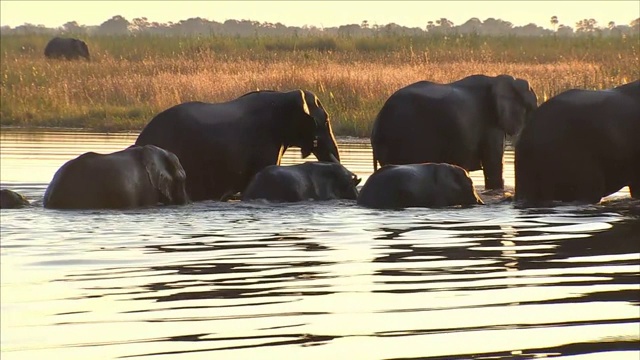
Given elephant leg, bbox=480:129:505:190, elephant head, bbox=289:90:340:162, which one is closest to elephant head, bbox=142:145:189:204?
elephant head, bbox=289:90:340:162

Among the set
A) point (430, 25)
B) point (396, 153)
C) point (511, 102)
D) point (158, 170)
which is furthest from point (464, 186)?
point (430, 25)

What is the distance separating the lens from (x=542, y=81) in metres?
24.6

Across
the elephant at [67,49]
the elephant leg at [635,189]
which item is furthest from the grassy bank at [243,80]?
the elephant leg at [635,189]

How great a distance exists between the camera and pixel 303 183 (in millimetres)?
12055

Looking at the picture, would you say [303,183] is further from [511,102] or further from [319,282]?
[319,282]

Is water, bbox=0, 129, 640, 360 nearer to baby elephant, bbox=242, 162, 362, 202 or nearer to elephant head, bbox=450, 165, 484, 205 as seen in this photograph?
elephant head, bbox=450, 165, 484, 205

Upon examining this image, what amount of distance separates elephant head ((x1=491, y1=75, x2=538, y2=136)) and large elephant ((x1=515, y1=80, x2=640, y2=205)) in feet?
5.65

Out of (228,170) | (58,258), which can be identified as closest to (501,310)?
(58,258)

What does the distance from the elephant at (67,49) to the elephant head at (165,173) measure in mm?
31223

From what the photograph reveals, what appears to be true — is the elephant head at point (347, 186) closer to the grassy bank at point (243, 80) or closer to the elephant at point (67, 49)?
the grassy bank at point (243, 80)

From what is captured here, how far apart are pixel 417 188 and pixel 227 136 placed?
2.07m

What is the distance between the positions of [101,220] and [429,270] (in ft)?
10.3

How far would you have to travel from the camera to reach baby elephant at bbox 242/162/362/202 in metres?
11.8

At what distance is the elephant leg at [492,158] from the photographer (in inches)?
528
